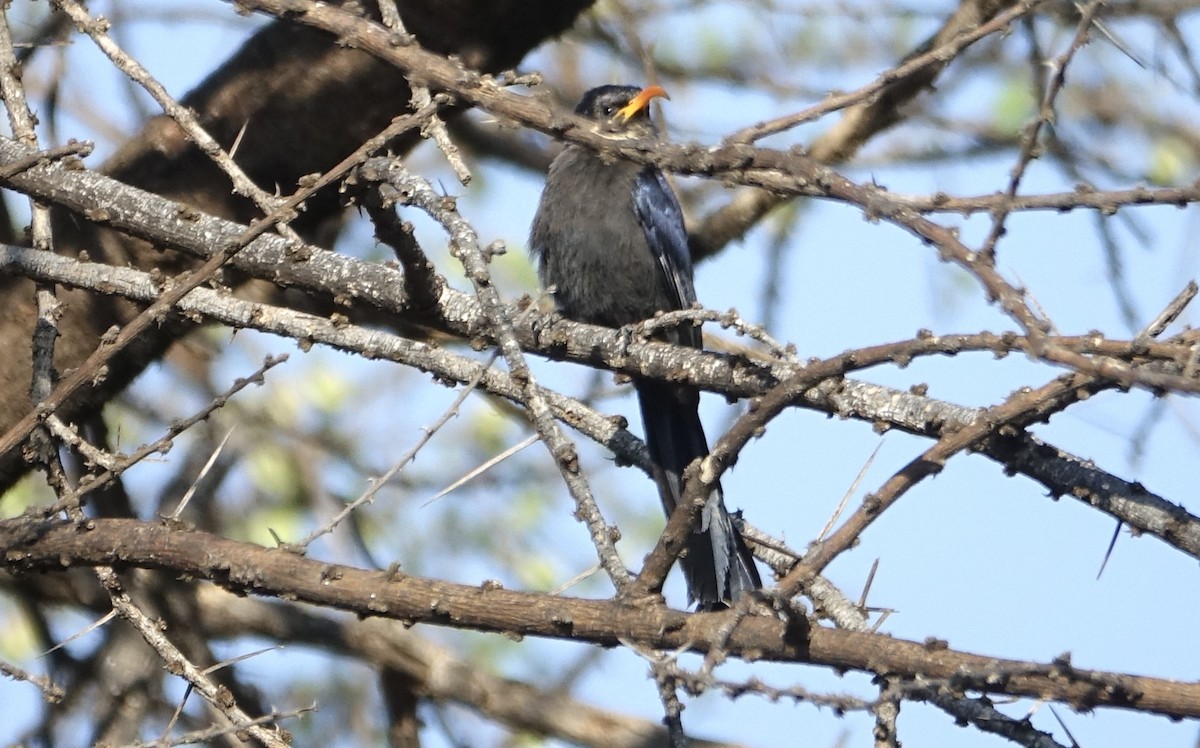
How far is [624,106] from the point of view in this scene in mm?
6020

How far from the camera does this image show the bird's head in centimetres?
589

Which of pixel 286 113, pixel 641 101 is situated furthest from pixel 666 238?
pixel 286 113

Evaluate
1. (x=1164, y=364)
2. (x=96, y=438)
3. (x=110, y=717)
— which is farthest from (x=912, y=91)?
(x=110, y=717)

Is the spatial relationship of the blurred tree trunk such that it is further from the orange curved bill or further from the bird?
the orange curved bill

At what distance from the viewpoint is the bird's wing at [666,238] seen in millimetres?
5410

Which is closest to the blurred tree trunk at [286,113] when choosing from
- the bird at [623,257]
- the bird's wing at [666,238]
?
the bird at [623,257]

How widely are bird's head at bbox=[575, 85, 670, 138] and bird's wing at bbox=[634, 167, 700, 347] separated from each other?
48 centimetres

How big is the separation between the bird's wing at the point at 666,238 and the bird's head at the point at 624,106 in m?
0.48

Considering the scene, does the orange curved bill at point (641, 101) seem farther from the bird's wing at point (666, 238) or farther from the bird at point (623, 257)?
the bird's wing at point (666, 238)

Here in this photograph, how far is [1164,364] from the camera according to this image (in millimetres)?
2416

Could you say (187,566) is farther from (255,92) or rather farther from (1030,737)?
(255,92)

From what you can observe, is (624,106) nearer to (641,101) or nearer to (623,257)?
(641,101)

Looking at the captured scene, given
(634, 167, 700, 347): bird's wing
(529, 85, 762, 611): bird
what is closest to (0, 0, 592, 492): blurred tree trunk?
(529, 85, 762, 611): bird

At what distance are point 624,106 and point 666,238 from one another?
2.92ft
